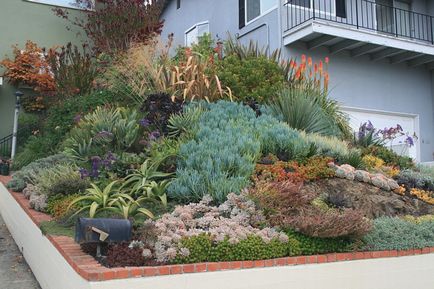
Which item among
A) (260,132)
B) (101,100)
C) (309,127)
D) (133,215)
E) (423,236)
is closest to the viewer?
(133,215)

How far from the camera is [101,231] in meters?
4.49

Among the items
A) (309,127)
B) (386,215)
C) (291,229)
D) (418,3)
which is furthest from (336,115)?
(418,3)

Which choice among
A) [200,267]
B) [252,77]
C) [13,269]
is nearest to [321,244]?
[200,267]

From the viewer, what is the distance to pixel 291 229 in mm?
5355

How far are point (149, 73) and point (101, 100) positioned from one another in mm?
1404

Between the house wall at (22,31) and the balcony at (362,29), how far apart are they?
8217 mm

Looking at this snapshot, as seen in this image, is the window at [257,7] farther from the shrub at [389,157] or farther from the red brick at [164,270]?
the red brick at [164,270]

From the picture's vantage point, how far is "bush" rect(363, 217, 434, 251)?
19.0 ft

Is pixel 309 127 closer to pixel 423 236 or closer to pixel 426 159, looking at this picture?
pixel 423 236

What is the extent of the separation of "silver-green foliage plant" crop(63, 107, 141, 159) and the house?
6062 mm

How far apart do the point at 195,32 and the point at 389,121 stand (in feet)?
25.3

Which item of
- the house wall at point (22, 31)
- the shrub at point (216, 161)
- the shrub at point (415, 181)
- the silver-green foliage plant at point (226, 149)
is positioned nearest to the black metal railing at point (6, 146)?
the house wall at point (22, 31)

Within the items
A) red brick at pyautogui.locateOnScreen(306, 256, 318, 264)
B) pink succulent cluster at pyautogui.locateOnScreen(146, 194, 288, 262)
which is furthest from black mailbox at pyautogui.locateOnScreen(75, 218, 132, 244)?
red brick at pyautogui.locateOnScreen(306, 256, 318, 264)

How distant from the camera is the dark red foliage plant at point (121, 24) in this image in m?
14.4
